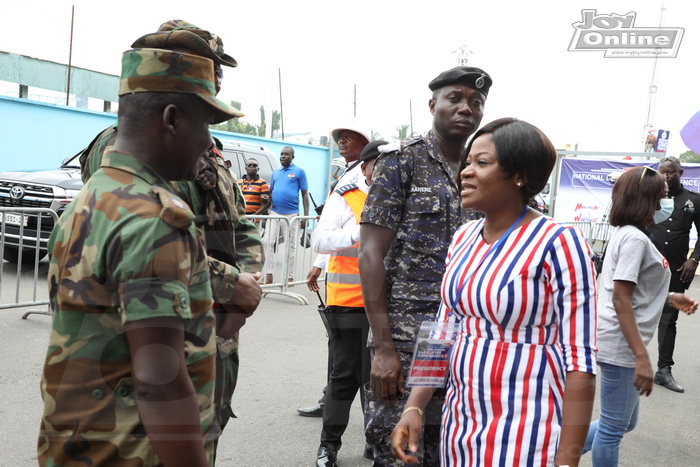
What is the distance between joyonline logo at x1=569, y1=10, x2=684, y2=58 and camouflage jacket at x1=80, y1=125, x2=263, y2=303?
14.3 m

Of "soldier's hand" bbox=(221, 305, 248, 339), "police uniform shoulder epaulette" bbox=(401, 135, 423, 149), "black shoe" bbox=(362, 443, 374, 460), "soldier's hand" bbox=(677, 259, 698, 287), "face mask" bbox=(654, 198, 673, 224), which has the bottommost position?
"black shoe" bbox=(362, 443, 374, 460)

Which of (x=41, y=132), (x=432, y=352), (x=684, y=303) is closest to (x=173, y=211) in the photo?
(x=432, y=352)

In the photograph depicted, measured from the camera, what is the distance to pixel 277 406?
4.82m

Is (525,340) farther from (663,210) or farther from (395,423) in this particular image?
(663,210)

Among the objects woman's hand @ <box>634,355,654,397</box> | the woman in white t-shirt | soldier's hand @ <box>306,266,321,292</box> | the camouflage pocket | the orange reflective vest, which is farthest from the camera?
soldier's hand @ <box>306,266,321,292</box>

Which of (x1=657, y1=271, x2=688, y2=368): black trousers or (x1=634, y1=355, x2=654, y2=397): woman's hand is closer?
(x1=634, y1=355, x2=654, y2=397): woman's hand

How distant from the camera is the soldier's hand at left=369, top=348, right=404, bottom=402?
2.66 metres

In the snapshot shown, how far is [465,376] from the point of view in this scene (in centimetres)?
202

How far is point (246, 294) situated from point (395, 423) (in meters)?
1.01

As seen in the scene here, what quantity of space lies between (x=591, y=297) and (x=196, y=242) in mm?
1120

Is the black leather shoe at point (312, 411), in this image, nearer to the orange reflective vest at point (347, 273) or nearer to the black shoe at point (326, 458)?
the black shoe at point (326, 458)

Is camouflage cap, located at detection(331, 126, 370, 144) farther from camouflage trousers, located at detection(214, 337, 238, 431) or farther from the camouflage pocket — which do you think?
the camouflage pocket

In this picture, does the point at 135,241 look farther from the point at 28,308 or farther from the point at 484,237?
the point at 28,308

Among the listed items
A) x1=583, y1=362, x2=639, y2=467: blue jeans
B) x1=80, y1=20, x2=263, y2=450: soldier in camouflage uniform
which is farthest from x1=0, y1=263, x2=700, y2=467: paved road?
x1=80, y1=20, x2=263, y2=450: soldier in camouflage uniform
